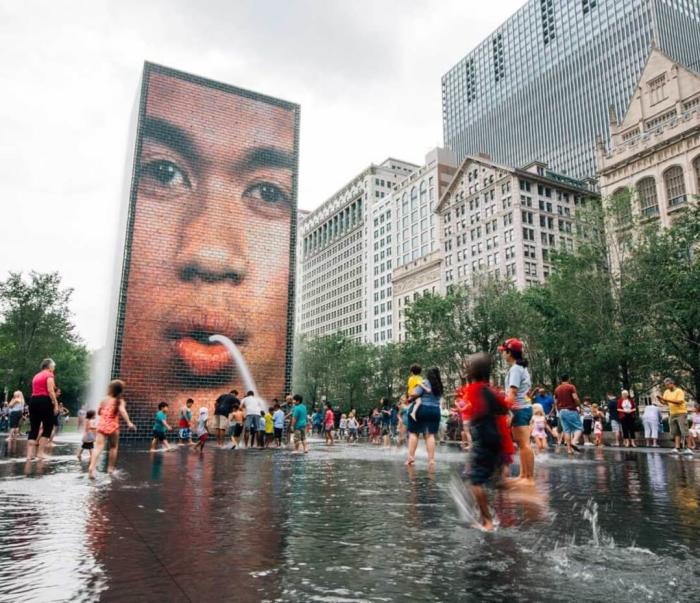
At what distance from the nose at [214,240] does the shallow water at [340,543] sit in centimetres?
1887

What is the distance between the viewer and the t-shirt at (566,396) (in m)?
13.7

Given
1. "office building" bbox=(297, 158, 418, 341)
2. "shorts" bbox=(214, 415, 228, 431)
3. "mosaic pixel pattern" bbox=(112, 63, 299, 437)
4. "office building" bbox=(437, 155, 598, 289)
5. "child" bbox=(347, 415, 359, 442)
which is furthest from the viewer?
"office building" bbox=(297, 158, 418, 341)

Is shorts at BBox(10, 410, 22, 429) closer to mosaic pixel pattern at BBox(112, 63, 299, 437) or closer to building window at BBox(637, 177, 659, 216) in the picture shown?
mosaic pixel pattern at BBox(112, 63, 299, 437)

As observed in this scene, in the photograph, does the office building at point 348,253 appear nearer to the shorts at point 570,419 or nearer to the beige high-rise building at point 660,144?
the beige high-rise building at point 660,144

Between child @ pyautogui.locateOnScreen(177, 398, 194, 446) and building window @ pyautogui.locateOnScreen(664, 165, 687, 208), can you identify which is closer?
child @ pyautogui.locateOnScreen(177, 398, 194, 446)

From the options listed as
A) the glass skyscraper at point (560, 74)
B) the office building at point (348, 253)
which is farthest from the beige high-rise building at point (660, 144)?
the glass skyscraper at point (560, 74)

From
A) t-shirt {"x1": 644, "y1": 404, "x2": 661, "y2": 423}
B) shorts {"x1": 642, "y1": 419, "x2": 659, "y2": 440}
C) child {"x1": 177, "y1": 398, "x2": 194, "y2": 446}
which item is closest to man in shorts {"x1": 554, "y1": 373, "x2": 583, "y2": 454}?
t-shirt {"x1": 644, "y1": 404, "x2": 661, "y2": 423}

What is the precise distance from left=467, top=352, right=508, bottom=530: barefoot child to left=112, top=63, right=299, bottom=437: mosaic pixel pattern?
20.7 meters

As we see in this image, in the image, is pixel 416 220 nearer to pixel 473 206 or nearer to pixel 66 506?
pixel 473 206

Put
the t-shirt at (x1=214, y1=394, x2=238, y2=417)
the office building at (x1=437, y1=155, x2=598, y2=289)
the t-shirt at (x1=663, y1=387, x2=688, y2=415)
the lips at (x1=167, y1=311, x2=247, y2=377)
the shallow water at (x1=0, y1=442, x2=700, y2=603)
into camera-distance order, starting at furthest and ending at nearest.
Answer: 1. the office building at (x1=437, y1=155, x2=598, y2=289)
2. the lips at (x1=167, y1=311, x2=247, y2=377)
3. the t-shirt at (x1=214, y1=394, x2=238, y2=417)
4. the t-shirt at (x1=663, y1=387, x2=688, y2=415)
5. the shallow water at (x1=0, y1=442, x2=700, y2=603)

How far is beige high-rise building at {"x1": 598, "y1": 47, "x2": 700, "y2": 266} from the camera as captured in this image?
49562 millimetres

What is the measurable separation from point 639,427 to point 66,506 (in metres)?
26.3

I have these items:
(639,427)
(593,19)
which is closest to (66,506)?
(639,427)

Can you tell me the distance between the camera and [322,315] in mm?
130500
